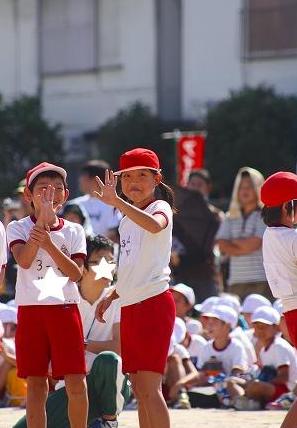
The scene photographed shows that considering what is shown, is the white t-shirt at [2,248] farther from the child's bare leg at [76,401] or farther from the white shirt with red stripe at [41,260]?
the child's bare leg at [76,401]

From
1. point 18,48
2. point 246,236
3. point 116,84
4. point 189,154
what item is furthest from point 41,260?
point 18,48

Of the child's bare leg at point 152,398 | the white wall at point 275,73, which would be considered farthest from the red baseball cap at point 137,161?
the white wall at point 275,73

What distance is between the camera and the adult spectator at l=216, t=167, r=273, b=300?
12367mm

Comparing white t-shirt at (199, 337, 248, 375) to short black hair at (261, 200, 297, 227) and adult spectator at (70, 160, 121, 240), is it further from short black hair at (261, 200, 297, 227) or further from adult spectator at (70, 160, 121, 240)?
short black hair at (261, 200, 297, 227)

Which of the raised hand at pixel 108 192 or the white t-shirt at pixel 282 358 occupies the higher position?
the raised hand at pixel 108 192

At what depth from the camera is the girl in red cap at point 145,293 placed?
7.62m

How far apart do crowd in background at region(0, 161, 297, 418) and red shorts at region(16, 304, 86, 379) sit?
210cm

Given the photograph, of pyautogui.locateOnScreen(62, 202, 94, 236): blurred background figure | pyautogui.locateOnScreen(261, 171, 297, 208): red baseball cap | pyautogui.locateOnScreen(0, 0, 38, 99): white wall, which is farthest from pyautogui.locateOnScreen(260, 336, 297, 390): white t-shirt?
pyautogui.locateOnScreen(0, 0, 38, 99): white wall

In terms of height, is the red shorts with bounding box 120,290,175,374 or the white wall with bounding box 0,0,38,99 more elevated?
the white wall with bounding box 0,0,38,99

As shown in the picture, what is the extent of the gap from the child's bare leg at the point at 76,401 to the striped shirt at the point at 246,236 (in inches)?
184

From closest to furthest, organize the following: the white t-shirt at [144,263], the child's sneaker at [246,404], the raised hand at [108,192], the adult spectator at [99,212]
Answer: the raised hand at [108,192], the white t-shirt at [144,263], the child's sneaker at [246,404], the adult spectator at [99,212]

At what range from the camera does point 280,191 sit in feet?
26.5

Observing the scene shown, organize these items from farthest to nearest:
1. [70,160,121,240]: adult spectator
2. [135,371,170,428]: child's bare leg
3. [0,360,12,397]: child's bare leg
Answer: [70,160,121,240]: adult spectator
[0,360,12,397]: child's bare leg
[135,371,170,428]: child's bare leg

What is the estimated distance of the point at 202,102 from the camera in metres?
30.7
